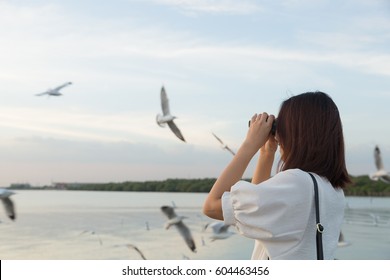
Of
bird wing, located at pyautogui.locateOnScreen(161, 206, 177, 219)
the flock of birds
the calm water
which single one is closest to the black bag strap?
the flock of birds

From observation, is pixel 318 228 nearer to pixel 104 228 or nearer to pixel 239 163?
pixel 239 163

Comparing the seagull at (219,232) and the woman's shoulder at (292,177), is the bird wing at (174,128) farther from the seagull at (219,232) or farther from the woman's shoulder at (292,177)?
the woman's shoulder at (292,177)

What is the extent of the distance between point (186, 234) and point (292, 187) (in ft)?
11.9

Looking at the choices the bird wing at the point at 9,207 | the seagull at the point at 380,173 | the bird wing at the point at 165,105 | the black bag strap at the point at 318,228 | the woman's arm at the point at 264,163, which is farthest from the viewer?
the bird wing at the point at 165,105

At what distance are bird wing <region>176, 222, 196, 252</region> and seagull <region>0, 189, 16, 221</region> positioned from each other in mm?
1092

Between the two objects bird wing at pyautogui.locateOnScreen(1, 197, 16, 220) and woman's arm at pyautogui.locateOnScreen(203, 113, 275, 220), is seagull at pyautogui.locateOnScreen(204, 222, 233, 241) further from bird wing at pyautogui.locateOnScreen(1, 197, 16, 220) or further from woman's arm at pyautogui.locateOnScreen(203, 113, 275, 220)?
woman's arm at pyautogui.locateOnScreen(203, 113, 275, 220)

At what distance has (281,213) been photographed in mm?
873

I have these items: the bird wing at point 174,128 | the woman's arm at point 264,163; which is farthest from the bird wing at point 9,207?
the woman's arm at point 264,163

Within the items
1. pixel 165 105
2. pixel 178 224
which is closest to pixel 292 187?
pixel 165 105

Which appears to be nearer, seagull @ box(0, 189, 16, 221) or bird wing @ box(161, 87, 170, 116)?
seagull @ box(0, 189, 16, 221)

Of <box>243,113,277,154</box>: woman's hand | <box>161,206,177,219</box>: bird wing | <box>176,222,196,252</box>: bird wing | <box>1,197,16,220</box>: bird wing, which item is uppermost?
<box>243,113,277,154</box>: woman's hand

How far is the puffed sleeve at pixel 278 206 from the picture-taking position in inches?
34.3

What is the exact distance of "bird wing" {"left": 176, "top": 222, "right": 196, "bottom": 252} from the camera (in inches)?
169
